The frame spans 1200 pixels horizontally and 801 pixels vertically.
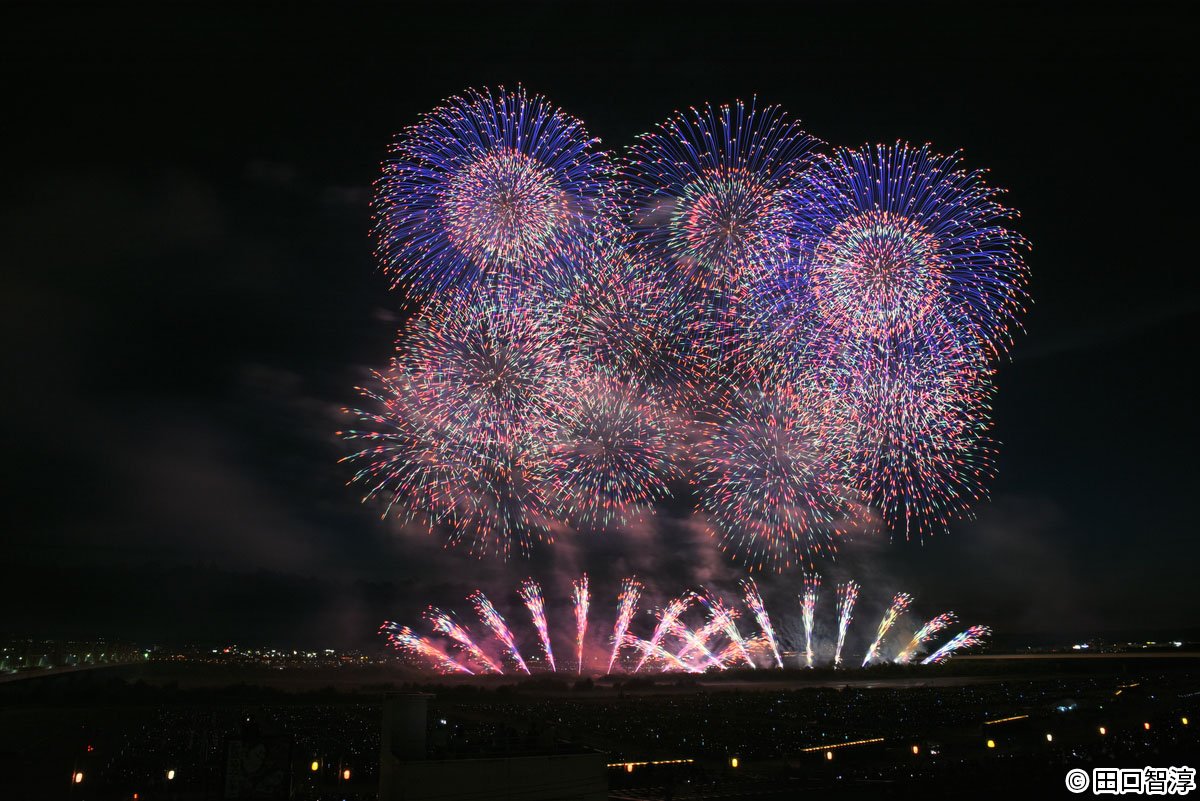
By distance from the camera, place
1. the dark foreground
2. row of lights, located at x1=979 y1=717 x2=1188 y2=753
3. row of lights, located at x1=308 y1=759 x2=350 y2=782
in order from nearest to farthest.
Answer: the dark foreground → row of lights, located at x1=308 y1=759 x2=350 y2=782 → row of lights, located at x1=979 y1=717 x2=1188 y2=753

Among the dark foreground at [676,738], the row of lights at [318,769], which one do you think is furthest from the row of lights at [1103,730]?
the row of lights at [318,769]

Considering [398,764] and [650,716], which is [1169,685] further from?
[398,764]

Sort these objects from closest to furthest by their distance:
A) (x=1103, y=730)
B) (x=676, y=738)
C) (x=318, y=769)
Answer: (x=318, y=769), (x=1103, y=730), (x=676, y=738)

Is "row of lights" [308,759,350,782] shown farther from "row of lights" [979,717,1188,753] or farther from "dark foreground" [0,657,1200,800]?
"row of lights" [979,717,1188,753]

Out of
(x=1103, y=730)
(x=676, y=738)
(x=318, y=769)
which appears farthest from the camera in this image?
(x=676, y=738)

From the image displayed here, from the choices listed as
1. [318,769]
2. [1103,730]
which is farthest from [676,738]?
[1103,730]

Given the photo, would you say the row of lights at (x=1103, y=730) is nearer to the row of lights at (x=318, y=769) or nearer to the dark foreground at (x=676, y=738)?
the dark foreground at (x=676, y=738)

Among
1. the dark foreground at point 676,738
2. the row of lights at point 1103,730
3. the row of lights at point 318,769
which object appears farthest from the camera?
the row of lights at point 1103,730

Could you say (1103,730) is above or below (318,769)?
above

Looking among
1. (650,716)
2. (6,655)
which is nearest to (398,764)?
(650,716)

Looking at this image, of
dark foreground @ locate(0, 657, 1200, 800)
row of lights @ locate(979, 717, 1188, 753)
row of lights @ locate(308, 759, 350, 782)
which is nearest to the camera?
dark foreground @ locate(0, 657, 1200, 800)

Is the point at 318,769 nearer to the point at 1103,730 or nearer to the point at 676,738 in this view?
the point at 676,738

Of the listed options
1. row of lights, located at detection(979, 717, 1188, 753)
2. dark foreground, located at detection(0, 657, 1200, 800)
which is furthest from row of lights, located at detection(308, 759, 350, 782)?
row of lights, located at detection(979, 717, 1188, 753)
